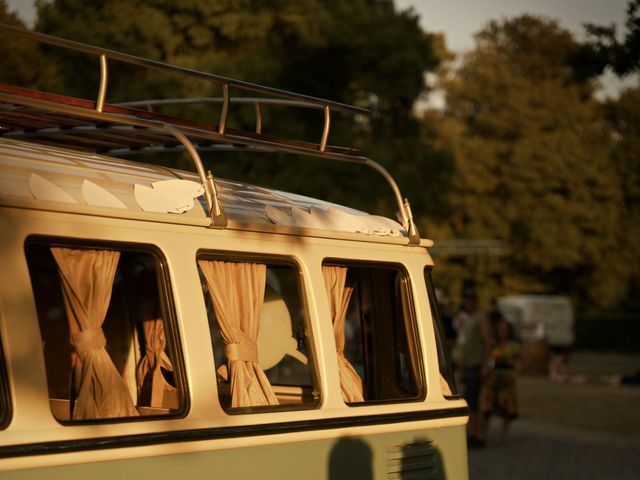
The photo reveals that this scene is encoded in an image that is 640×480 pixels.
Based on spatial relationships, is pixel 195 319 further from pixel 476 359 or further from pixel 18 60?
pixel 476 359

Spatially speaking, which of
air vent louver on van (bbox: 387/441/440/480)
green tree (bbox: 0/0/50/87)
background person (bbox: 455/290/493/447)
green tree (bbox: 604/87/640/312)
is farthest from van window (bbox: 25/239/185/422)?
green tree (bbox: 604/87/640/312)

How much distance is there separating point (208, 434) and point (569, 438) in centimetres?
1255

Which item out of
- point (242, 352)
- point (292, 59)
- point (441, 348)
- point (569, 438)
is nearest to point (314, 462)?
point (242, 352)

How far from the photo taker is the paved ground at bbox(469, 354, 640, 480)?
13.0 m

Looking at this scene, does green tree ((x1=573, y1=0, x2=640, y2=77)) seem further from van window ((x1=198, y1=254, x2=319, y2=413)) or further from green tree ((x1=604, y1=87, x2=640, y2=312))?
green tree ((x1=604, y1=87, x2=640, y2=312))

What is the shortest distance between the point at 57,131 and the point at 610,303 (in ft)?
172

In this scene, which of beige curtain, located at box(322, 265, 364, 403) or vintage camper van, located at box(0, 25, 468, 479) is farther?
beige curtain, located at box(322, 265, 364, 403)

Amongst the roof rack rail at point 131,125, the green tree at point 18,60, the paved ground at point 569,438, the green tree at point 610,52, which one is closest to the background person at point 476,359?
the paved ground at point 569,438

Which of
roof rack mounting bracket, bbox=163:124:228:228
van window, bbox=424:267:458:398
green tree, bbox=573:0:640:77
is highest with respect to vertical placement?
green tree, bbox=573:0:640:77

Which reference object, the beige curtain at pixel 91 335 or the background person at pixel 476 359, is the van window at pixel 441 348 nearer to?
the beige curtain at pixel 91 335

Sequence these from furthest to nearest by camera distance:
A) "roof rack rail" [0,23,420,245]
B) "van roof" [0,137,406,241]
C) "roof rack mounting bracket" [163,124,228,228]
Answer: "roof rack mounting bracket" [163,124,228,228] → "roof rack rail" [0,23,420,245] → "van roof" [0,137,406,241]

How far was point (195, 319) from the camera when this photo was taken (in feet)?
16.4

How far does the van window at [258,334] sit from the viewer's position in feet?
17.4

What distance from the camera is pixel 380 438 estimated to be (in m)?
5.89
